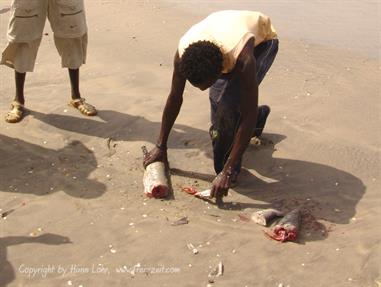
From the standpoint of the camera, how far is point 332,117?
520 cm

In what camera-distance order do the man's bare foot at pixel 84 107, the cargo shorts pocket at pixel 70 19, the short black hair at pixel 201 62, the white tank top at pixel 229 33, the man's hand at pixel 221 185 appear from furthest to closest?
the man's bare foot at pixel 84 107, the cargo shorts pocket at pixel 70 19, the man's hand at pixel 221 185, the white tank top at pixel 229 33, the short black hair at pixel 201 62

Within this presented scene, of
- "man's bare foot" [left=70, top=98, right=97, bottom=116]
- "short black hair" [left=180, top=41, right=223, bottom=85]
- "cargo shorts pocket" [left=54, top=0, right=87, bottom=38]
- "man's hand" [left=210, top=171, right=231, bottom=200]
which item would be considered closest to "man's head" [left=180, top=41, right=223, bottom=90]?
"short black hair" [left=180, top=41, right=223, bottom=85]

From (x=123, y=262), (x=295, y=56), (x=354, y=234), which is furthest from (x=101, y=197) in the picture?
(x=295, y=56)

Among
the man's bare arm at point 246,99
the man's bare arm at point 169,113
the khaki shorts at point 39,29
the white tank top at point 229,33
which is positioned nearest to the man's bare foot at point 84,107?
the khaki shorts at point 39,29

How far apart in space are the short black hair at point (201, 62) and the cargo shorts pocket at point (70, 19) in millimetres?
1877

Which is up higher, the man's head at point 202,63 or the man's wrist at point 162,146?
the man's head at point 202,63

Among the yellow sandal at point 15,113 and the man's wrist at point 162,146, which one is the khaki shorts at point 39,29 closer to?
the yellow sandal at point 15,113

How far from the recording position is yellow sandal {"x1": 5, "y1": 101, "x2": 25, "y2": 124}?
16.5 ft

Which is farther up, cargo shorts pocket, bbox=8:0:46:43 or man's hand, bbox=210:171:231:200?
cargo shorts pocket, bbox=8:0:46:43

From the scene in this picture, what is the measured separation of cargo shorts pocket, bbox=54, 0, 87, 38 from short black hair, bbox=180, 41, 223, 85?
188 cm

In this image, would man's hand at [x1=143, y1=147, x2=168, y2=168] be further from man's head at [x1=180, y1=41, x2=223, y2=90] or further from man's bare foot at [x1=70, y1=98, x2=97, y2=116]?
man's bare foot at [x1=70, y1=98, x2=97, y2=116]

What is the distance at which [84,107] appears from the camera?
5.26 metres

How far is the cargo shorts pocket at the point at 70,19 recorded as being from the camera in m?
4.88

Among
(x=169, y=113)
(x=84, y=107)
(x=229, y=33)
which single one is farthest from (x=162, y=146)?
(x=84, y=107)
